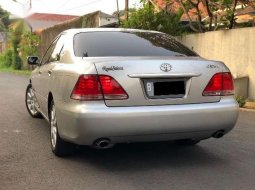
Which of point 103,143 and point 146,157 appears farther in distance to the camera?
point 146,157

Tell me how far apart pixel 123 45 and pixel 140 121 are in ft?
4.07

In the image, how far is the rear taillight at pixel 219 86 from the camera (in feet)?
17.0

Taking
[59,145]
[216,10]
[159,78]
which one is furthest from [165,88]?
[216,10]

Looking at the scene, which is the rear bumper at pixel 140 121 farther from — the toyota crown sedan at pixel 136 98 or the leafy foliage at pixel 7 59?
the leafy foliage at pixel 7 59

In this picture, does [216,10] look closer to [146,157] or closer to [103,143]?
[146,157]

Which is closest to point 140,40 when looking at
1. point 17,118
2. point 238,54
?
point 17,118

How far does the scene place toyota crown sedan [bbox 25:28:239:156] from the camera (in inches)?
189

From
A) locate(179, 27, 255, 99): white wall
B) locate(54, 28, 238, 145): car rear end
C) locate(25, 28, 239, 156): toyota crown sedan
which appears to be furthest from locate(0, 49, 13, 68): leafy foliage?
locate(54, 28, 238, 145): car rear end

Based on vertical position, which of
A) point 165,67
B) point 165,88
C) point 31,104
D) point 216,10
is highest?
point 216,10

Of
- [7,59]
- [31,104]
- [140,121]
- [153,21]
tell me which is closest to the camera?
[140,121]

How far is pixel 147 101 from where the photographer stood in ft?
16.0

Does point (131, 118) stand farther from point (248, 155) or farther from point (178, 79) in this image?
point (248, 155)

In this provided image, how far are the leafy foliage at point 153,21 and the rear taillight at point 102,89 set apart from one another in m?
10.8

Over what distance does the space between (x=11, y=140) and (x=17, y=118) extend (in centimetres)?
198
